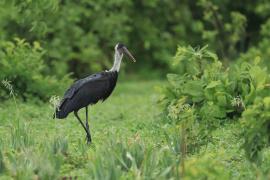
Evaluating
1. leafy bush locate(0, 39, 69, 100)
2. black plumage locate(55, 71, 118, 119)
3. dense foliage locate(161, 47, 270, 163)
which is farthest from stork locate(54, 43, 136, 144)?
leafy bush locate(0, 39, 69, 100)

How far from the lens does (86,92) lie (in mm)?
9805

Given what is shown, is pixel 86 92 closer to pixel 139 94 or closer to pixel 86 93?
pixel 86 93

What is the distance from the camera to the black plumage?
9591 millimetres

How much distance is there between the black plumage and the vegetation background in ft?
1.40

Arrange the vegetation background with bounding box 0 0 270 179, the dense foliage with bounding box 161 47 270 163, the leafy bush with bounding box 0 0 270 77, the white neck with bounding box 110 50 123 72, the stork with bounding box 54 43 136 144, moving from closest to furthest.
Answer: the vegetation background with bounding box 0 0 270 179
the stork with bounding box 54 43 136 144
the dense foliage with bounding box 161 47 270 163
the white neck with bounding box 110 50 123 72
the leafy bush with bounding box 0 0 270 77

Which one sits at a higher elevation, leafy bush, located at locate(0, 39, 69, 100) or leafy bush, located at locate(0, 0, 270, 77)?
leafy bush, located at locate(0, 0, 270, 77)

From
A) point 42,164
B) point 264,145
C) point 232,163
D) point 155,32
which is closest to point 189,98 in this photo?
point 232,163

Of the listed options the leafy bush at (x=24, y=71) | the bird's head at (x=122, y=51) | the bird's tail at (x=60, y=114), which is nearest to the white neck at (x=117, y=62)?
the bird's head at (x=122, y=51)

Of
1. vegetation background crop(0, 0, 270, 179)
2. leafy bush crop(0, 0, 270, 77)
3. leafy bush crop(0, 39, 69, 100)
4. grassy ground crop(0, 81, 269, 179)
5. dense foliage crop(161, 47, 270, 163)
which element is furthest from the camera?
leafy bush crop(0, 0, 270, 77)

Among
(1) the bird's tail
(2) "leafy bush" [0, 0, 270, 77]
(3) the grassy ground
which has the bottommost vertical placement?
(3) the grassy ground

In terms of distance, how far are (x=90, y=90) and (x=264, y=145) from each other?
303 cm

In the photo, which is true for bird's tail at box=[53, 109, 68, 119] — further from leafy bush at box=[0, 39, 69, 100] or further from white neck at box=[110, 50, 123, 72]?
leafy bush at box=[0, 39, 69, 100]

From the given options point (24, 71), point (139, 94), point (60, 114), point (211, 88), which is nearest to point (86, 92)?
point (60, 114)

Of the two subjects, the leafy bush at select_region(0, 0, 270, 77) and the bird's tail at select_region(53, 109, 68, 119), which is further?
the leafy bush at select_region(0, 0, 270, 77)
